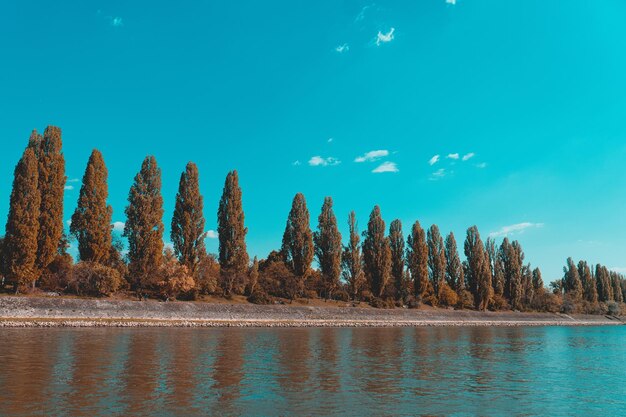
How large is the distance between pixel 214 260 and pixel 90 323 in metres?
27.6

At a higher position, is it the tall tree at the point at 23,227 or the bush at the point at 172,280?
the tall tree at the point at 23,227

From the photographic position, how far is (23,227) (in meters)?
44.9

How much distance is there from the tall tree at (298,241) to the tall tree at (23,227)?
35819mm

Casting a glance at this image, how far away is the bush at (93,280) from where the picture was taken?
156ft

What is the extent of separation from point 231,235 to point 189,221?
6.82 meters

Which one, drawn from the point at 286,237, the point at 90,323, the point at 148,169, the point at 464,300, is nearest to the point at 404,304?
the point at 464,300

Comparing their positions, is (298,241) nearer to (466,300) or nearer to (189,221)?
(189,221)

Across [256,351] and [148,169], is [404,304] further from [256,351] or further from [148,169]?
[256,351]

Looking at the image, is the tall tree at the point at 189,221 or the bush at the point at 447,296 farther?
the bush at the point at 447,296

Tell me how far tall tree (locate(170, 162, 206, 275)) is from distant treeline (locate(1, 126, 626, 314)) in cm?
13

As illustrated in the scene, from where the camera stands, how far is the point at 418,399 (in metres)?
12.6

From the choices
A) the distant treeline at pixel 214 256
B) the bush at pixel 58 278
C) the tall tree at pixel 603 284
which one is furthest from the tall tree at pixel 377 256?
the tall tree at pixel 603 284

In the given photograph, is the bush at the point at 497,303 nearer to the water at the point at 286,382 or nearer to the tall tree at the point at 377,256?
the tall tree at the point at 377,256

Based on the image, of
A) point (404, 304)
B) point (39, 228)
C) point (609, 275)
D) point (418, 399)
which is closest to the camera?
point (418, 399)
